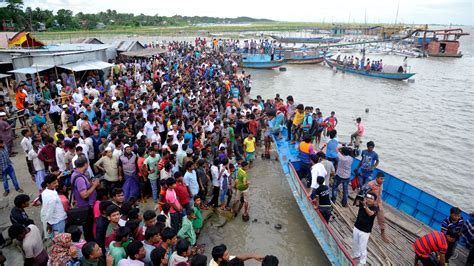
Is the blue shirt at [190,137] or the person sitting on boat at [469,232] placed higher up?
the blue shirt at [190,137]

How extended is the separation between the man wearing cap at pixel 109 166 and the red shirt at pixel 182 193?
1918mm

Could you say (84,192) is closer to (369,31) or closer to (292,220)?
(292,220)

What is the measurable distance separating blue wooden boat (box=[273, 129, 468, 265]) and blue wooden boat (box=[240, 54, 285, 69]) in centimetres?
2493

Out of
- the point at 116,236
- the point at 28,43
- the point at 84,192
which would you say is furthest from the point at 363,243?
the point at 28,43

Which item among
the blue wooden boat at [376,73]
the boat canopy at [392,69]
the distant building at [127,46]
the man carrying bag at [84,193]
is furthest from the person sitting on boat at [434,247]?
the boat canopy at [392,69]

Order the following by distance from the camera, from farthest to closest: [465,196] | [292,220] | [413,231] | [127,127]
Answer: [465,196] < [127,127] < [292,220] < [413,231]

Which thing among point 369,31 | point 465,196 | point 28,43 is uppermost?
point 369,31

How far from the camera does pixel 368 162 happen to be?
7.29 meters

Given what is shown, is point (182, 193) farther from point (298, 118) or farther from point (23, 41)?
point (23, 41)

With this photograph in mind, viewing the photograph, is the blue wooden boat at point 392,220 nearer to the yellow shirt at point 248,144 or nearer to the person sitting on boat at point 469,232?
the person sitting on boat at point 469,232

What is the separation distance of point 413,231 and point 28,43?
2313 centimetres

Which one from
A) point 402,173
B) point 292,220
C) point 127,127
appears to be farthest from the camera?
point 402,173

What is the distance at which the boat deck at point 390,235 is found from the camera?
18.5 ft

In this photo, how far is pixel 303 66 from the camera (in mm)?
38094
